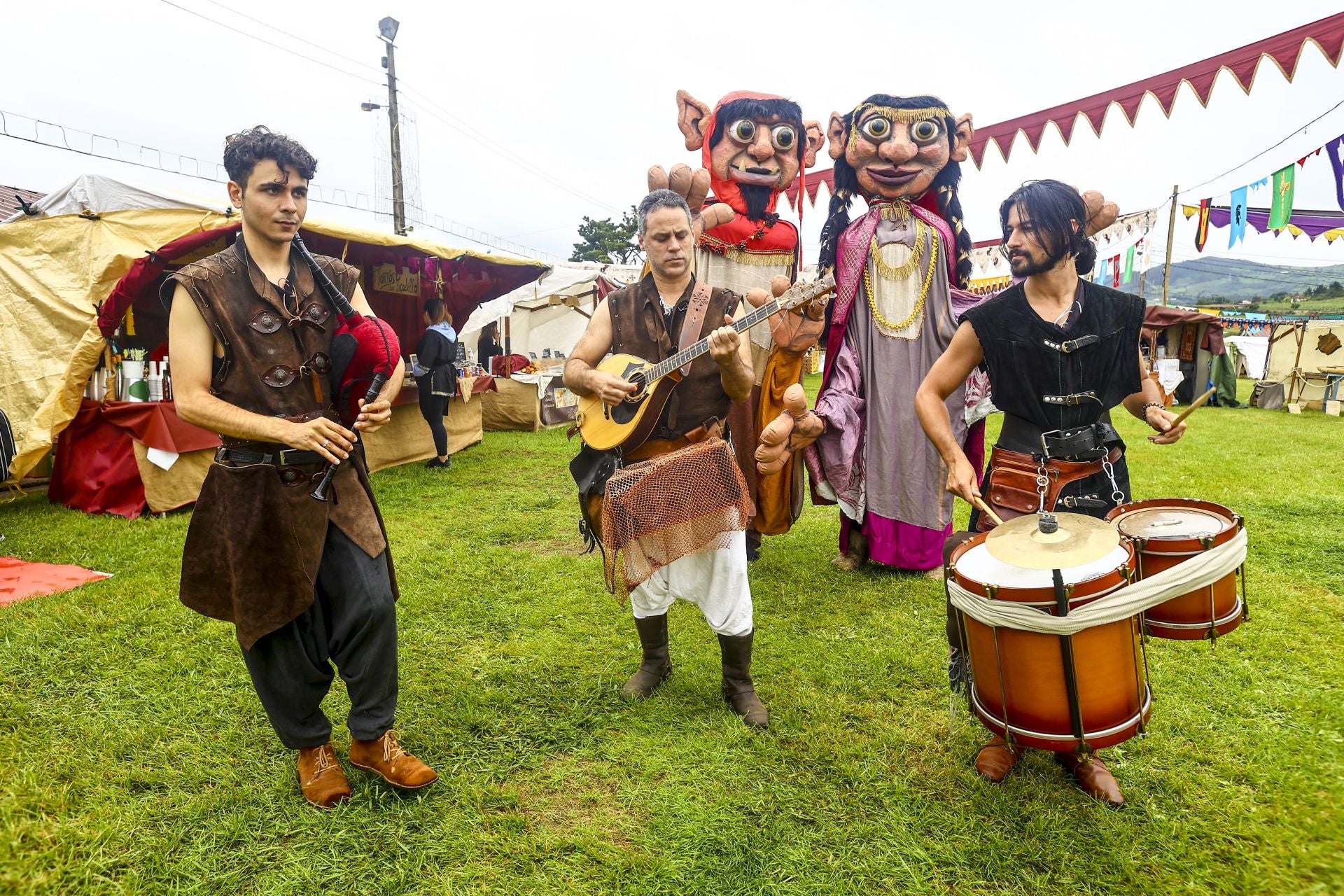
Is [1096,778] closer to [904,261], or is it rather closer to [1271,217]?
[904,261]

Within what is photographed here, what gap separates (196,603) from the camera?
2.35 m

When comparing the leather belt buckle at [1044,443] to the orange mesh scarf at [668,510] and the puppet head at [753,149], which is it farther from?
the puppet head at [753,149]

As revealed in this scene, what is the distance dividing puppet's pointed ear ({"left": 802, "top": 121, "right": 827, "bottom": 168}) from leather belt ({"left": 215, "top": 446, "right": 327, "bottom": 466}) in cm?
358

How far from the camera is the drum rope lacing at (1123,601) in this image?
1892 mm

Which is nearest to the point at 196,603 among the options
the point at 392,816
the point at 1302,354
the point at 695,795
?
the point at 392,816

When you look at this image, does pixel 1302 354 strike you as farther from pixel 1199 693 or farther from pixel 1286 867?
pixel 1286 867

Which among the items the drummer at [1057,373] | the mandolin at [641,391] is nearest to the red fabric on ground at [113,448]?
the mandolin at [641,391]

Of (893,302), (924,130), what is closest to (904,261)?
(893,302)

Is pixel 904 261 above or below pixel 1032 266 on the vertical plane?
above

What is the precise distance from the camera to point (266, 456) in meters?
2.26

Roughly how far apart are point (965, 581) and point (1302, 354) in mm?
16772

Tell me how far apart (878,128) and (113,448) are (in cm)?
644

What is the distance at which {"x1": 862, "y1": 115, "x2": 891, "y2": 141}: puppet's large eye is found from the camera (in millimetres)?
4137

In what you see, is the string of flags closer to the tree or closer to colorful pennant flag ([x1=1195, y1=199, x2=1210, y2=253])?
colorful pennant flag ([x1=1195, y1=199, x2=1210, y2=253])
